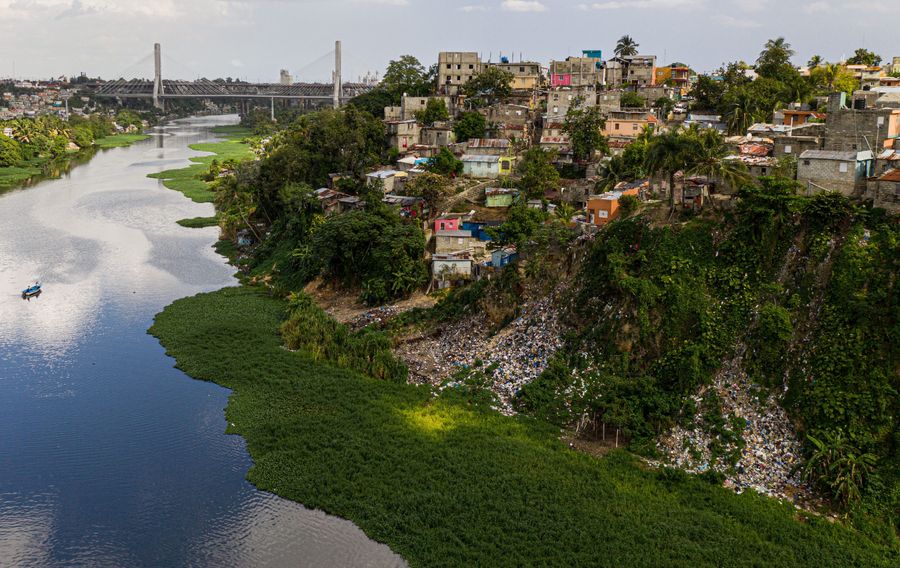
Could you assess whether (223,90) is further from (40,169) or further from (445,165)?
(445,165)

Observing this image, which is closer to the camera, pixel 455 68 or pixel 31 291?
pixel 31 291

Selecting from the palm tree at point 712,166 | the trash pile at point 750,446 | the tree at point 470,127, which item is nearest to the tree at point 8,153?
the tree at point 470,127

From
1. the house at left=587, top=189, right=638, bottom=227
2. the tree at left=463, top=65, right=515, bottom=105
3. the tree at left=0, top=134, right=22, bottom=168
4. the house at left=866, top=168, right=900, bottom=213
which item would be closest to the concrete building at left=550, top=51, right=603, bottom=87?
the tree at left=463, top=65, right=515, bottom=105

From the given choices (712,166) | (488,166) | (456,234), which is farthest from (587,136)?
(712,166)

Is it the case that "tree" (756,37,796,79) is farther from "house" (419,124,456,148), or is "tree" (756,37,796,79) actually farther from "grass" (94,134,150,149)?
"grass" (94,134,150,149)

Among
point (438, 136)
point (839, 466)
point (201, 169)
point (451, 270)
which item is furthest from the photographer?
point (201, 169)

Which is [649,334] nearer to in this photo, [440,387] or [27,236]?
[440,387]
